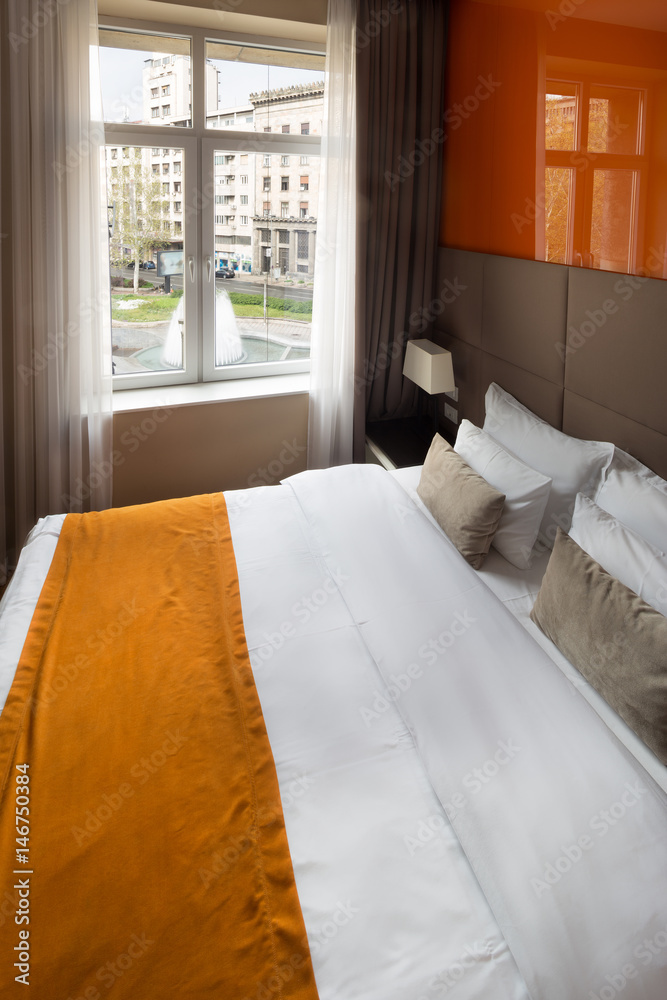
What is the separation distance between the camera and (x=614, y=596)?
1676 mm

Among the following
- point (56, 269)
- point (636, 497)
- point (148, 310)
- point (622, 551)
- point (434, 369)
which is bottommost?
point (622, 551)

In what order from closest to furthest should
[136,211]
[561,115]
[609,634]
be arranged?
[609,634] < [561,115] < [136,211]

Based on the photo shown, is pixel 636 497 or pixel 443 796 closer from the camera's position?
pixel 443 796

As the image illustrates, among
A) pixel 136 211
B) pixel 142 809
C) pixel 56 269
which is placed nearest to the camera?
pixel 142 809

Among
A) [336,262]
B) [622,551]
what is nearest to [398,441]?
[336,262]

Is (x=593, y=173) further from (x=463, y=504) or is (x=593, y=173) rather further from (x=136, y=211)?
(x=136, y=211)

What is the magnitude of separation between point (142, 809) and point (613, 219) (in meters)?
2.24

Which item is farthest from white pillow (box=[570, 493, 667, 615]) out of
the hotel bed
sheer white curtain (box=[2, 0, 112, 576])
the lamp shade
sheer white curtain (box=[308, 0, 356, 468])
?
sheer white curtain (box=[2, 0, 112, 576])

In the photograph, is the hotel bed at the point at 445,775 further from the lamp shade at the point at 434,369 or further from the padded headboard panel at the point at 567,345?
the lamp shade at the point at 434,369

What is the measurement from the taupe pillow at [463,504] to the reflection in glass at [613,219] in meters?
0.85

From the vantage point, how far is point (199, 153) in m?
3.45

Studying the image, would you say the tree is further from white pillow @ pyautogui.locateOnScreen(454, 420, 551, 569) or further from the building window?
white pillow @ pyautogui.locateOnScreen(454, 420, 551, 569)

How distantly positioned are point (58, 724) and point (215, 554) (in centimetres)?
82

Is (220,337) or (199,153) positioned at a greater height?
(199,153)
